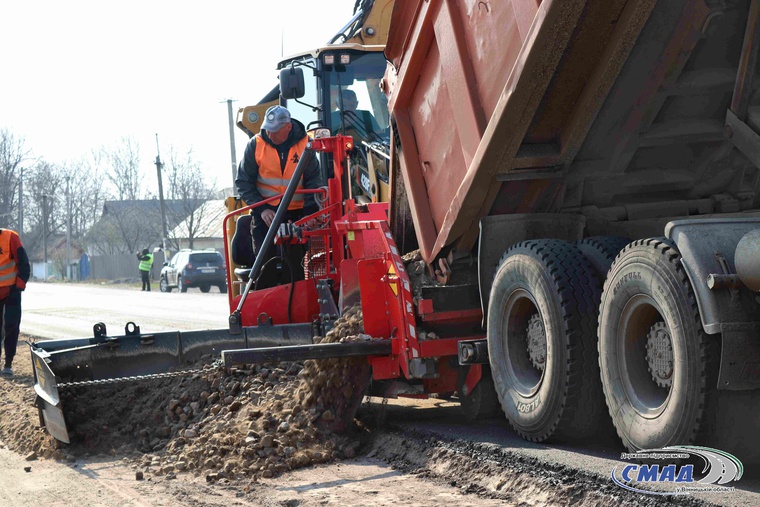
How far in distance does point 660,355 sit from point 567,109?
4.59ft

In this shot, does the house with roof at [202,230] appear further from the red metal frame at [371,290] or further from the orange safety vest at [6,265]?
the red metal frame at [371,290]

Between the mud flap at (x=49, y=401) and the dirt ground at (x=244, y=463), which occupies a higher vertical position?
the mud flap at (x=49, y=401)

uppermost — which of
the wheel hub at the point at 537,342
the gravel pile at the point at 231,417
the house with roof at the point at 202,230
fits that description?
the house with roof at the point at 202,230

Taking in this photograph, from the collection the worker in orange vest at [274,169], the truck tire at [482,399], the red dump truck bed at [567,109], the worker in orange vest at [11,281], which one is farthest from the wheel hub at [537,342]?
the worker in orange vest at [11,281]

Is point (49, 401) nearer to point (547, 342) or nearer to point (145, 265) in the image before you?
point (547, 342)

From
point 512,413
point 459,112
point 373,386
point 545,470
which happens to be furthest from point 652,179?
point 373,386

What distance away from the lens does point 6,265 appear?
10062 mm

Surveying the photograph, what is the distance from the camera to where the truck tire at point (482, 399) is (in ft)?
17.9

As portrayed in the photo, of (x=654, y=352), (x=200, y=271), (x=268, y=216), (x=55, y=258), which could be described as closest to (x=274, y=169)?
(x=268, y=216)

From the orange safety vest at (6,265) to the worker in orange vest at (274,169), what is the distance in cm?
361

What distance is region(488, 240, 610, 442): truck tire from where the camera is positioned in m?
4.53

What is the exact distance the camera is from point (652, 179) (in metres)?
5.02

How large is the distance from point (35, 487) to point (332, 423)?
163 cm

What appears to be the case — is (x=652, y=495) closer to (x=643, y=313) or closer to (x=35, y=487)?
(x=643, y=313)
